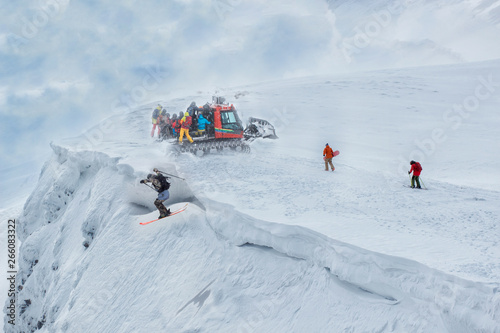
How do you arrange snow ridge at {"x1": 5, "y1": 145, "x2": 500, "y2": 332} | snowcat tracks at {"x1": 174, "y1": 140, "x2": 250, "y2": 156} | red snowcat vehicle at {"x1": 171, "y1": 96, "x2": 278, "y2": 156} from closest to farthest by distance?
snow ridge at {"x1": 5, "y1": 145, "x2": 500, "y2": 332} < snowcat tracks at {"x1": 174, "y1": 140, "x2": 250, "y2": 156} < red snowcat vehicle at {"x1": 171, "y1": 96, "x2": 278, "y2": 156}

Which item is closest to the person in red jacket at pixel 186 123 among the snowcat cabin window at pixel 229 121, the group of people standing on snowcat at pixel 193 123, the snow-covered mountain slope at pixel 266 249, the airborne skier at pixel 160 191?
the group of people standing on snowcat at pixel 193 123

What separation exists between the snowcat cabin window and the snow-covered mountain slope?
4.86 ft

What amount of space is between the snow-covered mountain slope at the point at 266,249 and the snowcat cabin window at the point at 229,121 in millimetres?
1481

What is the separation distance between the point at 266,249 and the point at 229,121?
7771mm

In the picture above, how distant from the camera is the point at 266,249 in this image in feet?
17.4

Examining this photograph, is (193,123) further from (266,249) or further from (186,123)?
(266,249)

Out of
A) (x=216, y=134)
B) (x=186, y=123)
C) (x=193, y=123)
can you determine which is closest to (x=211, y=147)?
(x=216, y=134)

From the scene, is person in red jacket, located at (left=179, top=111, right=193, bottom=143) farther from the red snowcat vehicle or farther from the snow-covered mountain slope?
the snow-covered mountain slope

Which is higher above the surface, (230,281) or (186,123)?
(186,123)

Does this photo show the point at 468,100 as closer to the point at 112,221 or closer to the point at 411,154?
the point at 411,154

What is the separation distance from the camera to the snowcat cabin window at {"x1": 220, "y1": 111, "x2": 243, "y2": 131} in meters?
12.2

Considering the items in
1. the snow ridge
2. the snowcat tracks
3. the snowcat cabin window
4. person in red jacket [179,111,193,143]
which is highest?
the snowcat cabin window

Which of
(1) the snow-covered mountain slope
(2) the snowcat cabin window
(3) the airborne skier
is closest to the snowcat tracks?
(2) the snowcat cabin window

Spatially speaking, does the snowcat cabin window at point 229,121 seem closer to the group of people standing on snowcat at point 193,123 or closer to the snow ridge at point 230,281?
the group of people standing on snowcat at point 193,123
